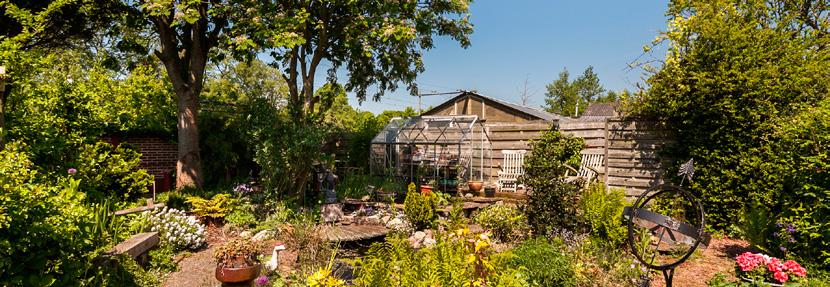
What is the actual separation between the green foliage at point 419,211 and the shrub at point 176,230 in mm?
3365

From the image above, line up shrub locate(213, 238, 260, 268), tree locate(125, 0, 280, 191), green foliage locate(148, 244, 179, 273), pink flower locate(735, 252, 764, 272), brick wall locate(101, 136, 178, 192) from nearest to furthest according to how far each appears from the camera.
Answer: shrub locate(213, 238, 260, 268) < pink flower locate(735, 252, 764, 272) < green foliage locate(148, 244, 179, 273) < tree locate(125, 0, 280, 191) < brick wall locate(101, 136, 178, 192)

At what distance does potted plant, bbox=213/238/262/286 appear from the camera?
13.6ft

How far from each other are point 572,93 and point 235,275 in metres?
49.1

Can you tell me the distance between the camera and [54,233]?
3.20m

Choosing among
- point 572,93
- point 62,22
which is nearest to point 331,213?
point 62,22

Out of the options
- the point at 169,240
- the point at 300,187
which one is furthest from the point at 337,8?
the point at 169,240

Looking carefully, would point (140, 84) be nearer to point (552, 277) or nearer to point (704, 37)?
point (552, 277)

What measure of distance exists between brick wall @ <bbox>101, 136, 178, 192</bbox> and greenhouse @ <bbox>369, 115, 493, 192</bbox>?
5.90 metres

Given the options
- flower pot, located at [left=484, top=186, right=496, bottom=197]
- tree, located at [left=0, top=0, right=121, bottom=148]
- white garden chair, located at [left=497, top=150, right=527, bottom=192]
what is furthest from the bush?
tree, located at [left=0, top=0, right=121, bottom=148]

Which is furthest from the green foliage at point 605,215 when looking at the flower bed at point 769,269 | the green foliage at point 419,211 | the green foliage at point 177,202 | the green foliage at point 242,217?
the green foliage at point 177,202

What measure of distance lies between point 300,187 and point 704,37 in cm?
780

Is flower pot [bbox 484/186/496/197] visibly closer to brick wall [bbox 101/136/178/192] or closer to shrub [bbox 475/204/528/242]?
shrub [bbox 475/204/528/242]

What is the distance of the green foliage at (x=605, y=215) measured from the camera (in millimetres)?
6113

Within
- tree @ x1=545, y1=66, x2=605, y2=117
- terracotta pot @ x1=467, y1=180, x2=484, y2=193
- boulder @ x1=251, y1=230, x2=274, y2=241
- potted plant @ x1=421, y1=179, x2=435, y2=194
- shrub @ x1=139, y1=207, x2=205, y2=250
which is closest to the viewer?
shrub @ x1=139, y1=207, x2=205, y2=250
